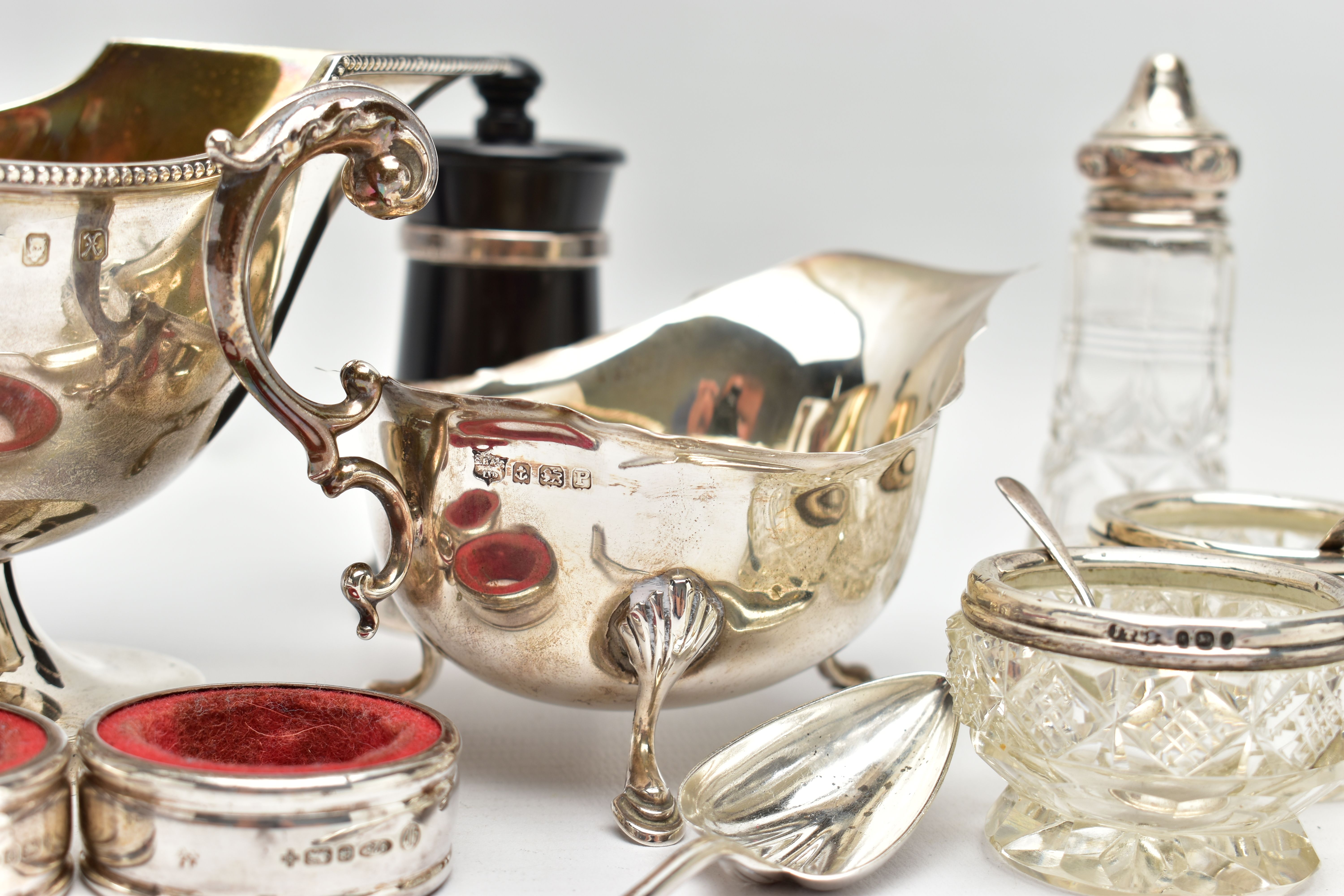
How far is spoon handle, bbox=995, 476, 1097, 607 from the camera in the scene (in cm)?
73

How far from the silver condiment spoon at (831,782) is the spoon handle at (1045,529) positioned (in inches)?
3.9

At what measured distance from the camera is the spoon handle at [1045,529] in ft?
2.39

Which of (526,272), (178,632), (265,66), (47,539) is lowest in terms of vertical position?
(178,632)

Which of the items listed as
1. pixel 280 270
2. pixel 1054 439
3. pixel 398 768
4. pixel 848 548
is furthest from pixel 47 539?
pixel 1054 439

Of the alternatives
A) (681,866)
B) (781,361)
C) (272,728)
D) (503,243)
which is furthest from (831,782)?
(503,243)

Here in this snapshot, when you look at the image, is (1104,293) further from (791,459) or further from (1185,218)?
(791,459)

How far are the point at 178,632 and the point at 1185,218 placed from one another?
852mm

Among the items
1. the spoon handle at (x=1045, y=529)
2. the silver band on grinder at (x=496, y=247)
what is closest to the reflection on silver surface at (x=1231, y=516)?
the spoon handle at (x=1045, y=529)

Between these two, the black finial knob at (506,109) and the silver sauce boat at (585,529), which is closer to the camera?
the silver sauce boat at (585,529)

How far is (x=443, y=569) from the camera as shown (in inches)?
29.5

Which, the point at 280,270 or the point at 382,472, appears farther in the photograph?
the point at 280,270

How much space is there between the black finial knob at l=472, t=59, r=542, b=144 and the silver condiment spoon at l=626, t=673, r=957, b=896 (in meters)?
0.62

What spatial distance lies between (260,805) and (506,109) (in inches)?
29.7

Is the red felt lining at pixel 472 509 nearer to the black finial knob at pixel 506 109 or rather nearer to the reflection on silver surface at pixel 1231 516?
the reflection on silver surface at pixel 1231 516
